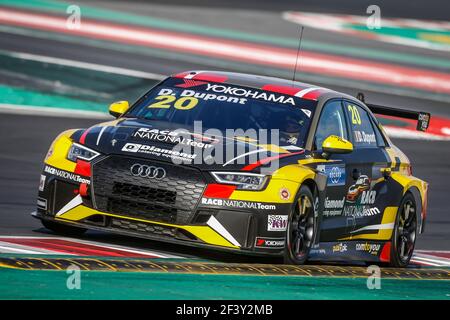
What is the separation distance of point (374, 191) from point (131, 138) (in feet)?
7.96

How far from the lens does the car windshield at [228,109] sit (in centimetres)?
975

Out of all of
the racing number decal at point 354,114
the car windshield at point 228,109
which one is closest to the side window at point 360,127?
the racing number decal at point 354,114

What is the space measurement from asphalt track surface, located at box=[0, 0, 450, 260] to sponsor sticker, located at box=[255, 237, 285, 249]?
1.99ft

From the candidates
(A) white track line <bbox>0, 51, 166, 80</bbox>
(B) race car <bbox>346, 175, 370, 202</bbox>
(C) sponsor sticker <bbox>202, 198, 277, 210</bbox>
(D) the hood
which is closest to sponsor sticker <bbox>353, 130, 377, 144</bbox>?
(B) race car <bbox>346, 175, 370, 202</bbox>

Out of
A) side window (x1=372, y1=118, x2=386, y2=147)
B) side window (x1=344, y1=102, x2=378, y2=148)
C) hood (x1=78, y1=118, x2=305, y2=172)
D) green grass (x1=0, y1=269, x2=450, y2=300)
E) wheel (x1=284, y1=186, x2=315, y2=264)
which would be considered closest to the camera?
green grass (x1=0, y1=269, x2=450, y2=300)

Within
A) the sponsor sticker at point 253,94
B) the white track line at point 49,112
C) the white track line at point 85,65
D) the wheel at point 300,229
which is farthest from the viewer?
the white track line at point 85,65

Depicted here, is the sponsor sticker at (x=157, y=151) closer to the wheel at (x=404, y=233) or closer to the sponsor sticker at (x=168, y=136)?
the sponsor sticker at (x=168, y=136)

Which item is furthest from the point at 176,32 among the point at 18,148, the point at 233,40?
the point at 18,148

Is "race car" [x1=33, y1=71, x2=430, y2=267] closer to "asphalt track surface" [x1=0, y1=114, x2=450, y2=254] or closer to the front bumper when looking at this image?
the front bumper

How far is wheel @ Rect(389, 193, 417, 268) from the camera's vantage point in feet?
35.5

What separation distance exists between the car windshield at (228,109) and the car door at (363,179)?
23.0 inches

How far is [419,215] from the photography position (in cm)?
1132

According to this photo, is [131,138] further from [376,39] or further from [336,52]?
[376,39]

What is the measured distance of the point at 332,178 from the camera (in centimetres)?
973
